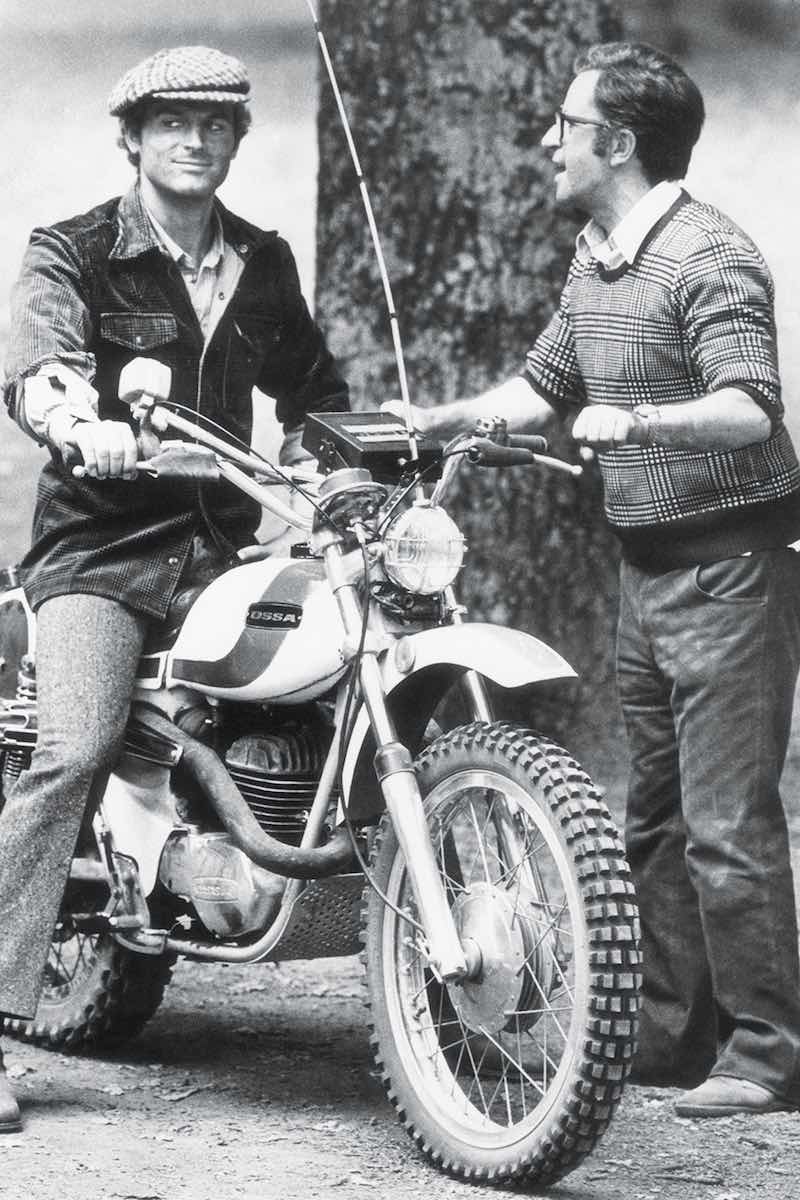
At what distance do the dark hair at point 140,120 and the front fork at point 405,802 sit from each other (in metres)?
1.07

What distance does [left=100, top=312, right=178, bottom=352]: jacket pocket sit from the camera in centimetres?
459

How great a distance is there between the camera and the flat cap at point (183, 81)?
4543 millimetres

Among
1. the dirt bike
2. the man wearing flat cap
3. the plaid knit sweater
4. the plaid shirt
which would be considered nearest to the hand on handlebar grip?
the dirt bike

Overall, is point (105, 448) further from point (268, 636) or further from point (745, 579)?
point (745, 579)

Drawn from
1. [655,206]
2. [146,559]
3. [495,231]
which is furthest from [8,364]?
[495,231]

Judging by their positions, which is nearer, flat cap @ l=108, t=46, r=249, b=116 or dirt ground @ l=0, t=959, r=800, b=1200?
dirt ground @ l=0, t=959, r=800, b=1200

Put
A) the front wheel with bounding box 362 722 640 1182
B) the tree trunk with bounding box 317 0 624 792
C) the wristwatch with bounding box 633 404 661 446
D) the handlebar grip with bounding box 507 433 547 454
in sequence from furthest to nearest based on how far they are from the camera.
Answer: the tree trunk with bounding box 317 0 624 792 → the handlebar grip with bounding box 507 433 547 454 → the wristwatch with bounding box 633 404 661 446 → the front wheel with bounding box 362 722 640 1182

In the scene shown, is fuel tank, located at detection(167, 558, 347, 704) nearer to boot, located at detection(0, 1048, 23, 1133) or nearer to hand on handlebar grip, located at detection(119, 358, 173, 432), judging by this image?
hand on handlebar grip, located at detection(119, 358, 173, 432)

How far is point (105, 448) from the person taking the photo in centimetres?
408

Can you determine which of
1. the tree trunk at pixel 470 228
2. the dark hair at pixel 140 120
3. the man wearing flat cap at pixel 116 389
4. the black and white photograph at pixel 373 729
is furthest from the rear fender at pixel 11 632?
the tree trunk at pixel 470 228

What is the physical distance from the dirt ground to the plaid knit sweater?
1.18 m

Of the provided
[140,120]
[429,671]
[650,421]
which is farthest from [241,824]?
[140,120]

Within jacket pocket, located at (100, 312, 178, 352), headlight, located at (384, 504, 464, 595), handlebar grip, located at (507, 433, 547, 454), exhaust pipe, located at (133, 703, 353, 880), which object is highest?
jacket pocket, located at (100, 312, 178, 352)

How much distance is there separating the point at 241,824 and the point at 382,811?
276mm
